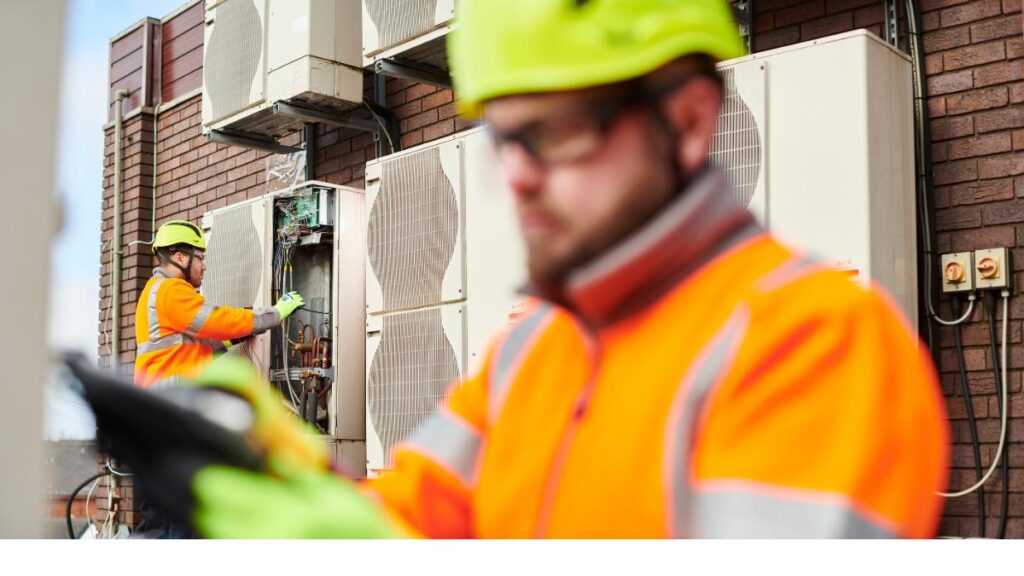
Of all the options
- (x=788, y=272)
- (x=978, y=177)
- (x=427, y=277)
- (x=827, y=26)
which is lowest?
(x=788, y=272)

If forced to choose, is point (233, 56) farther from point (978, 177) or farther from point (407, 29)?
point (978, 177)

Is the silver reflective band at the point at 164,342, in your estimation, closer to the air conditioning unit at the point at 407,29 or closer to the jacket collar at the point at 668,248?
the air conditioning unit at the point at 407,29

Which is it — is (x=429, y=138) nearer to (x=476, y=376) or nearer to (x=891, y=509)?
(x=476, y=376)

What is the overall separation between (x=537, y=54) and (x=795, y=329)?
0.62 feet

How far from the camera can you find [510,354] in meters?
0.73

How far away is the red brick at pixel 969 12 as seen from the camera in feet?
7.90

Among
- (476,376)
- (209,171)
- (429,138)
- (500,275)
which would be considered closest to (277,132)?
(209,171)

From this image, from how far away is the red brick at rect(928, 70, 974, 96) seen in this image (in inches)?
95.9

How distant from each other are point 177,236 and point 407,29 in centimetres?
85

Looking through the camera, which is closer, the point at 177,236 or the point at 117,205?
the point at 177,236

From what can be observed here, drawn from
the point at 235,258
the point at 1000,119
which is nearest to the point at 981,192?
the point at 1000,119

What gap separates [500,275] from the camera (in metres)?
2.87

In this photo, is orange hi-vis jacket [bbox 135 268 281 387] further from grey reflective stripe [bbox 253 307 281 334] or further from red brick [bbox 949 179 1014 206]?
red brick [bbox 949 179 1014 206]

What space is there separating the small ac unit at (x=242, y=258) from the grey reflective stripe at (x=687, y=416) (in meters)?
3.09
